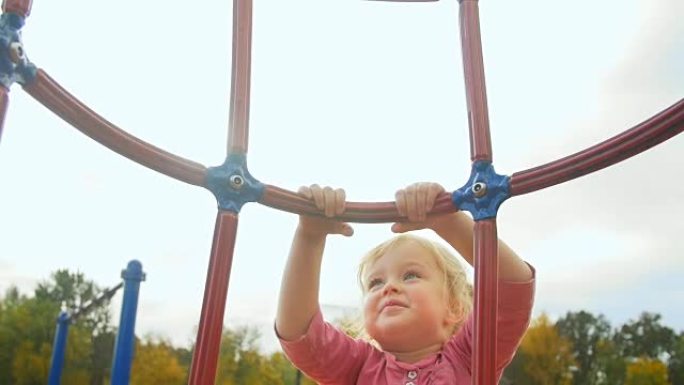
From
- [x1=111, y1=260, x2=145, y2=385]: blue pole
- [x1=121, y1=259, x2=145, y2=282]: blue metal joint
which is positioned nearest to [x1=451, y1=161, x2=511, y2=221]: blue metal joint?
[x1=111, y1=260, x2=145, y2=385]: blue pole

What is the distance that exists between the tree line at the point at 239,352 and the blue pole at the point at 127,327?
4.53 metres

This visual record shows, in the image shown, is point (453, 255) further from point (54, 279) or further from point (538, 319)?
point (538, 319)

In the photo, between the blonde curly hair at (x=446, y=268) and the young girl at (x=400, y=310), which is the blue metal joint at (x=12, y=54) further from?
the blonde curly hair at (x=446, y=268)

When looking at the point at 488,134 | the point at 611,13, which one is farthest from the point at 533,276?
the point at 611,13

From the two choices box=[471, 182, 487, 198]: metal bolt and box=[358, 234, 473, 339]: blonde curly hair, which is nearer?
box=[471, 182, 487, 198]: metal bolt

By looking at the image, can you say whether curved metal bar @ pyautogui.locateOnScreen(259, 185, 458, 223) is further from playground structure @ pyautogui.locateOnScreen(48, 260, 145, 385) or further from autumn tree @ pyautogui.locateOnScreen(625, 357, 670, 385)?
autumn tree @ pyautogui.locateOnScreen(625, 357, 670, 385)

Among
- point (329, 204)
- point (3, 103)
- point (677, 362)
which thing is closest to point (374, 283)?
point (329, 204)

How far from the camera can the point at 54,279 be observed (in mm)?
6973

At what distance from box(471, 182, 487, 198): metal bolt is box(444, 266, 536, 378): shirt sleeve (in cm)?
13

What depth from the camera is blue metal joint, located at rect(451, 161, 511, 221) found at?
3.10 feet

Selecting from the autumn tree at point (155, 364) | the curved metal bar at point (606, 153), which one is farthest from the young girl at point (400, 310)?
the autumn tree at point (155, 364)

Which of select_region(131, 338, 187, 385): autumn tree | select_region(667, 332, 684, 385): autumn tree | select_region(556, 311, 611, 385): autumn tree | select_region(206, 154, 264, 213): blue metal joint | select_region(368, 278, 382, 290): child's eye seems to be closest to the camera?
select_region(206, 154, 264, 213): blue metal joint

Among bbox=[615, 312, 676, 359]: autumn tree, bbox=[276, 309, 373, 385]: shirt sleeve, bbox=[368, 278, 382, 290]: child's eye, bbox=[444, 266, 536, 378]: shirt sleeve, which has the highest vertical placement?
bbox=[615, 312, 676, 359]: autumn tree

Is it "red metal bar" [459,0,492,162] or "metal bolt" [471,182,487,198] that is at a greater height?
"red metal bar" [459,0,492,162]
